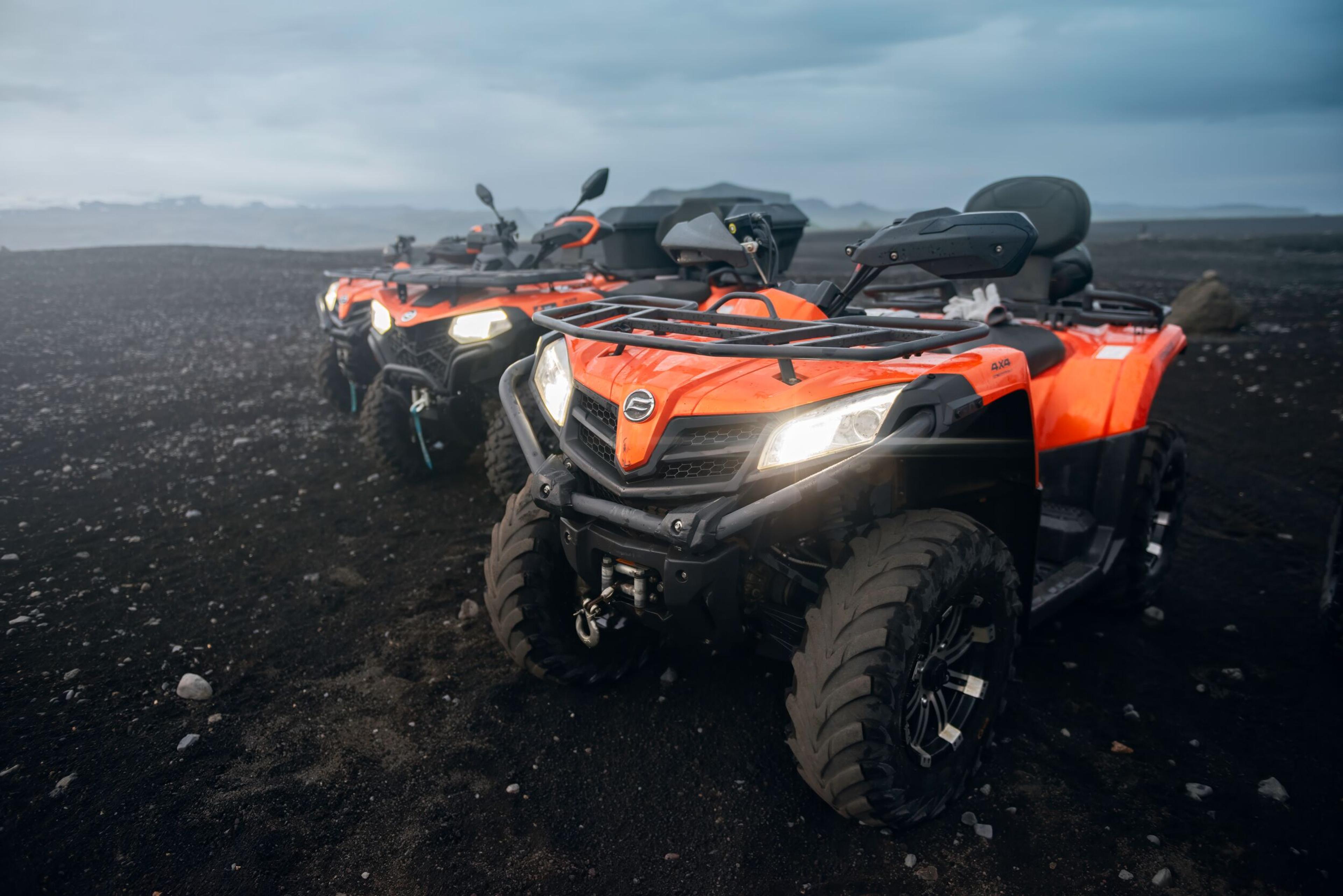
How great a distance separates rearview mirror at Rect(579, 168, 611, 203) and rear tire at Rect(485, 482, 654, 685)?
2.95m

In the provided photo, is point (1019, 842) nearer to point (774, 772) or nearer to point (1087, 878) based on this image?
point (1087, 878)

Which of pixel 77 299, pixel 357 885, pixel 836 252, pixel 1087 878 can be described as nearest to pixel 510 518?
pixel 357 885

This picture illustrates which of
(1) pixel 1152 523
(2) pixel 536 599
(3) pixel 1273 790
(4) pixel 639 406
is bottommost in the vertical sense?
(3) pixel 1273 790

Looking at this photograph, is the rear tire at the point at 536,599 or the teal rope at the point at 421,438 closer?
the rear tire at the point at 536,599

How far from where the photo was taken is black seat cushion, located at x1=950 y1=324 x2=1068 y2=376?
130 inches

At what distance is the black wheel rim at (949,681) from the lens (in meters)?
2.43

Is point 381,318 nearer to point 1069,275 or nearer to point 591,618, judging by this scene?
point 591,618

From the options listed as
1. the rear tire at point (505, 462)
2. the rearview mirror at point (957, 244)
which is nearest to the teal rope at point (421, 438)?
the rear tire at point (505, 462)

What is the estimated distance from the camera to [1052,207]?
3996mm

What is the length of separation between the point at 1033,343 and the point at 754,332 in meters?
1.56

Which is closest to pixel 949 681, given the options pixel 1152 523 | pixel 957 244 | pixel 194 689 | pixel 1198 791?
pixel 1198 791

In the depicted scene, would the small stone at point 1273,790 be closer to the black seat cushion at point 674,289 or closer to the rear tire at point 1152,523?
the rear tire at point 1152,523

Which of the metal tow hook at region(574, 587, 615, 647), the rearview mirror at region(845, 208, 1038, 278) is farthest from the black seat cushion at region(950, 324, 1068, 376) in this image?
the metal tow hook at region(574, 587, 615, 647)

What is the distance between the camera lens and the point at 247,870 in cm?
231
